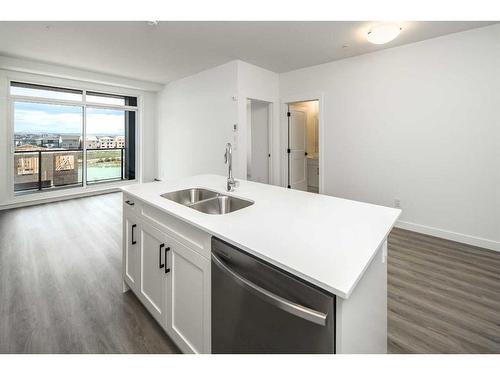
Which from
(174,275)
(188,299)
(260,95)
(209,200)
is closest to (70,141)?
(260,95)

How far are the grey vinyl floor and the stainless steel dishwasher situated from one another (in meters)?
0.67

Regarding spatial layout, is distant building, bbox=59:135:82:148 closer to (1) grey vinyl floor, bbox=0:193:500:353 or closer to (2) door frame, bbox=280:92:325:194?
(1) grey vinyl floor, bbox=0:193:500:353

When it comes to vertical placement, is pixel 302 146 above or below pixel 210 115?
below

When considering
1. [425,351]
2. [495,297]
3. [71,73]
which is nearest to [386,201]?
[495,297]

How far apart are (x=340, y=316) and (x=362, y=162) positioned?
361 centimetres

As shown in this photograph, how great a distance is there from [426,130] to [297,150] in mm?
2479

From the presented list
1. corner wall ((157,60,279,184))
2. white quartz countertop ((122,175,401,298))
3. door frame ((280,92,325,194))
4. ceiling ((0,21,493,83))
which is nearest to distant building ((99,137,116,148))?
corner wall ((157,60,279,184))

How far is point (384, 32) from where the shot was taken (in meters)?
2.86

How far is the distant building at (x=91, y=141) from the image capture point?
18.4ft

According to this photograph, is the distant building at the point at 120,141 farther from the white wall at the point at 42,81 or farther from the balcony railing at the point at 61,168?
the white wall at the point at 42,81

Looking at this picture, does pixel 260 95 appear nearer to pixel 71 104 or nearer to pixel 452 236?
pixel 452 236
